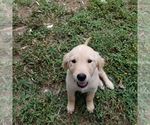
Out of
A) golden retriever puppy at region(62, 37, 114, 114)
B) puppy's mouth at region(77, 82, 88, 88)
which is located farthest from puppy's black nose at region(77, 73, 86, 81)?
puppy's mouth at region(77, 82, 88, 88)

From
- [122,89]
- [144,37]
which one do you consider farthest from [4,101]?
[144,37]

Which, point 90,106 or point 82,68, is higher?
point 82,68

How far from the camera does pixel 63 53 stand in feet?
13.2

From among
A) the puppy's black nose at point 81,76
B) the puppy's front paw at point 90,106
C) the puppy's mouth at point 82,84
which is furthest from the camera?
the puppy's front paw at point 90,106

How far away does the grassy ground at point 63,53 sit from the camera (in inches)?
136

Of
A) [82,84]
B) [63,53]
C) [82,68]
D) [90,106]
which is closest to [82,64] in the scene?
[82,68]

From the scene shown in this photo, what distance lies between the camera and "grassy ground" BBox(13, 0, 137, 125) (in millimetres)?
3457

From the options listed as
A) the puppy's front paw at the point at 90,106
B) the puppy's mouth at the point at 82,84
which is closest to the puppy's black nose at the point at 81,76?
the puppy's mouth at the point at 82,84

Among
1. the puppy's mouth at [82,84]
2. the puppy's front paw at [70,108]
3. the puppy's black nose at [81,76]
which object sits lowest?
the puppy's front paw at [70,108]

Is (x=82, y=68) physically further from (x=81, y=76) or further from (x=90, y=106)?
(x=90, y=106)

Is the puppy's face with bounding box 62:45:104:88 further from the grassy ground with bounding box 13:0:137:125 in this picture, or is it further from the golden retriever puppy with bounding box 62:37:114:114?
the grassy ground with bounding box 13:0:137:125

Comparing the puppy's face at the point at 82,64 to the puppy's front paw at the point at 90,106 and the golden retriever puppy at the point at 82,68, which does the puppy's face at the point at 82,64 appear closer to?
the golden retriever puppy at the point at 82,68

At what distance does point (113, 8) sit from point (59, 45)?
42.5 inches

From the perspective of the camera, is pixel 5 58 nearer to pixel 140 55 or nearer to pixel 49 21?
pixel 49 21
